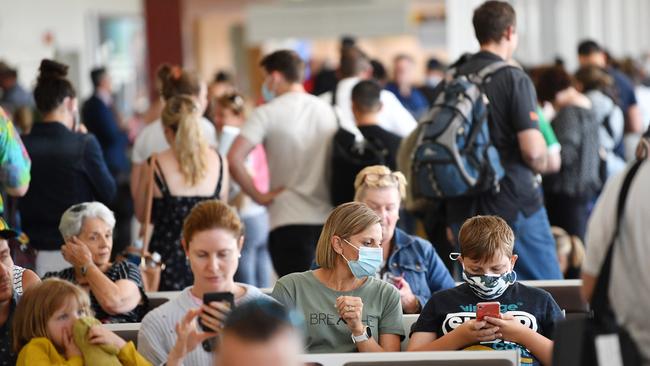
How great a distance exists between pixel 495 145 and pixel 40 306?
10.0 feet

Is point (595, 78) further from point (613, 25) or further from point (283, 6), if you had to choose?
point (613, 25)

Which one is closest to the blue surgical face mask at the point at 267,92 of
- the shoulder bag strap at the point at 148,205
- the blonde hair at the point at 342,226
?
the shoulder bag strap at the point at 148,205

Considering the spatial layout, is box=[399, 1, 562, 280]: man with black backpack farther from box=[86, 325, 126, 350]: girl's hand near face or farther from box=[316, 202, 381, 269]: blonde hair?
box=[86, 325, 126, 350]: girl's hand near face


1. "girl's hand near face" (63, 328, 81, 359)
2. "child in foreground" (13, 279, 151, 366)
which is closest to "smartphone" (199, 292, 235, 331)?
"child in foreground" (13, 279, 151, 366)

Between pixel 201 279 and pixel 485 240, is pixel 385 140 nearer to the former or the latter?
pixel 485 240

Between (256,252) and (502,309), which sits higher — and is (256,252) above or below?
below

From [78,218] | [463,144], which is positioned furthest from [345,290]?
[463,144]

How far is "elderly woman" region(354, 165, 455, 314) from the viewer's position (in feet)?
18.3

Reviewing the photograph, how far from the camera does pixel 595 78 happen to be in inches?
396

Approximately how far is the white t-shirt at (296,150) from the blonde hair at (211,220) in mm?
3009

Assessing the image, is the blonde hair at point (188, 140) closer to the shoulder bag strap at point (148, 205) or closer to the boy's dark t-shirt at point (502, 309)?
the shoulder bag strap at point (148, 205)

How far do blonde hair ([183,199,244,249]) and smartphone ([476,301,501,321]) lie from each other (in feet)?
2.67

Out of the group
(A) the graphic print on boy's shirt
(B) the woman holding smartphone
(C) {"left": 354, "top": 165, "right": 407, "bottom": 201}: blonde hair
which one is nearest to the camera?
(B) the woman holding smartphone

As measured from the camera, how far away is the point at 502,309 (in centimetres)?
455
